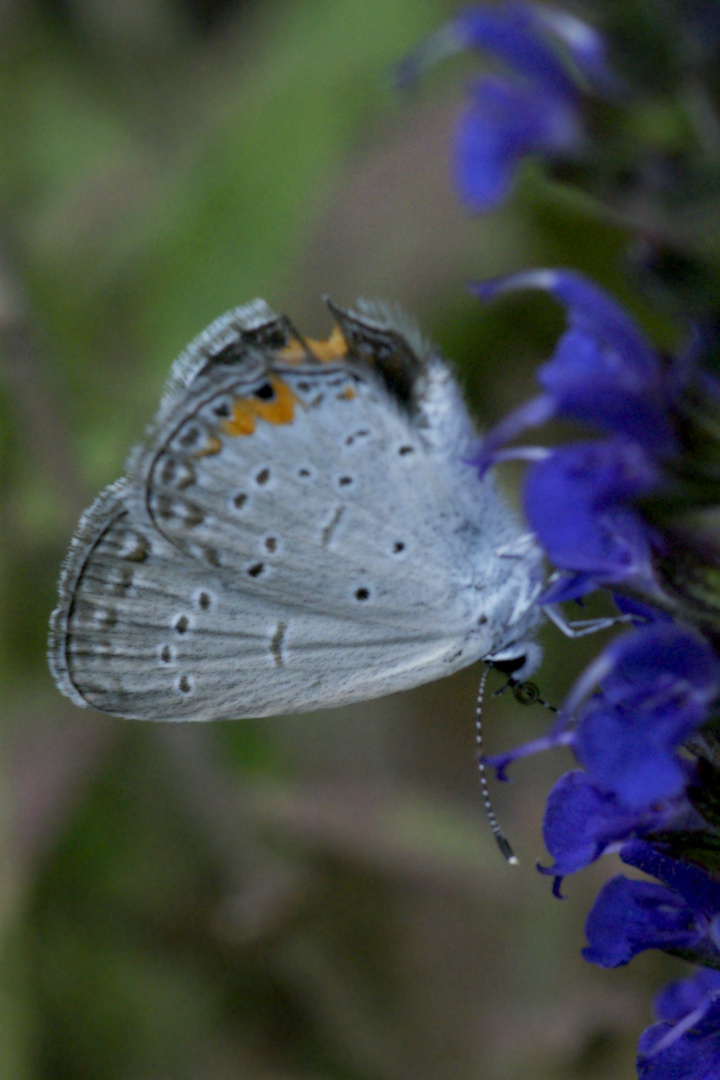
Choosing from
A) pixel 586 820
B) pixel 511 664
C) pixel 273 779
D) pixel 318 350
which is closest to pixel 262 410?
pixel 318 350

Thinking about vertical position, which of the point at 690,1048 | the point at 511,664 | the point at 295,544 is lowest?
the point at 690,1048

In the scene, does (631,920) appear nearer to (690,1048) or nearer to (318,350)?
(690,1048)

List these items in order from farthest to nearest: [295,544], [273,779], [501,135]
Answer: [273,779]
[295,544]
[501,135]

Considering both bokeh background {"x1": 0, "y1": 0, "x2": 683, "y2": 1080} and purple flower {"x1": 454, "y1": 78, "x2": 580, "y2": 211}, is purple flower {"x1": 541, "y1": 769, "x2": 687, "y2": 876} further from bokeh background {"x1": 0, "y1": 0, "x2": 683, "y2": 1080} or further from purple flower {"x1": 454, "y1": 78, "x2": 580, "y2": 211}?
bokeh background {"x1": 0, "y1": 0, "x2": 683, "y2": 1080}

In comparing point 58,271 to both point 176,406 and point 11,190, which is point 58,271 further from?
point 176,406

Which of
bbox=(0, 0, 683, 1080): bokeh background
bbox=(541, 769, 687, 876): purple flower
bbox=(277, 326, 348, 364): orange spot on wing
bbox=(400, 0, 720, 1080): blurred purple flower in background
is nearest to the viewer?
bbox=(400, 0, 720, 1080): blurred purple flower in background

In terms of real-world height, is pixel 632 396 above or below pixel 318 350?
below

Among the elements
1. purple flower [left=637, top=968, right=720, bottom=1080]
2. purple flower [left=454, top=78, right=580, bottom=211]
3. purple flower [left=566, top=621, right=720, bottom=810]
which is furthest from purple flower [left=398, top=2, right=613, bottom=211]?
purple flower [left=637, top=968, right=720, bottom=1080]

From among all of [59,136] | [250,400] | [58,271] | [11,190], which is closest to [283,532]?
[250,400]
